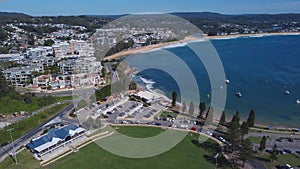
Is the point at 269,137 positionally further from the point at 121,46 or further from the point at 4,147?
the point at 121,46

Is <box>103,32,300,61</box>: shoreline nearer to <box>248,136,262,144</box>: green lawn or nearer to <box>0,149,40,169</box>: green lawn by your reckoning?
<box>0,149,40,169</box>: green lawn

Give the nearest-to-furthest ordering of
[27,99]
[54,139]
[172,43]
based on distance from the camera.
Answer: [54,139]
[27,99]
[172,43]

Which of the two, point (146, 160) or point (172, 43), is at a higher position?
point (172, 43)

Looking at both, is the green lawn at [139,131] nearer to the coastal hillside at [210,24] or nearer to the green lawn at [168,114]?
the green lawn at [168,114]

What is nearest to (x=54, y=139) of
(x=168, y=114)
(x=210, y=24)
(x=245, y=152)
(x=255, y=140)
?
(x=168, y=114)

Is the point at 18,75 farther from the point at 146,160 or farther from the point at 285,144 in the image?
the point at 285,144

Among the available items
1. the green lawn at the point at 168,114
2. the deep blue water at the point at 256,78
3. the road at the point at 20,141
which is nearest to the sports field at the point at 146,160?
the road at the point at 20,141

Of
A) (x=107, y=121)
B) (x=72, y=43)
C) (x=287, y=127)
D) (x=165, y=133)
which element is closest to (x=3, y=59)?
(x=72, y=43)

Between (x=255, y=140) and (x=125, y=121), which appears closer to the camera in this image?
(x=255, y=140)

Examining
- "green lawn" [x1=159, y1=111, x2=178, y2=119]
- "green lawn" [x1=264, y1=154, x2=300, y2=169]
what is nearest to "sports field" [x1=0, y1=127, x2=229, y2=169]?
"green lawn" [x1=264, y1=154, x2=300, y2=169]
